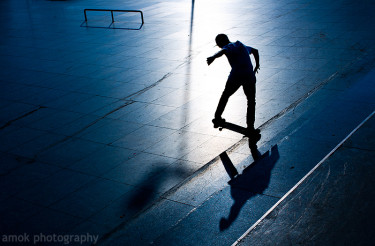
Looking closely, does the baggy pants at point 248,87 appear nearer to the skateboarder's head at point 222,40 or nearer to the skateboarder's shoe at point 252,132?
the skateboarder's shoe at point 252,132

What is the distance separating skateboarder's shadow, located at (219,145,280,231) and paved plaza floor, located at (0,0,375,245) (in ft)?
0.08

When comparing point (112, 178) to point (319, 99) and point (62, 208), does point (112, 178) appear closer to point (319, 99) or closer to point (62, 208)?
point (62, 208)

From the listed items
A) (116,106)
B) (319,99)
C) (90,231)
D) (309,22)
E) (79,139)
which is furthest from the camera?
(309,22)

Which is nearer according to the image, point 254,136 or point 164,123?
point 254,136

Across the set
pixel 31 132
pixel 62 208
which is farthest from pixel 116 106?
pixel 62 208

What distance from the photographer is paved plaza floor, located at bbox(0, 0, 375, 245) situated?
5.66 meters

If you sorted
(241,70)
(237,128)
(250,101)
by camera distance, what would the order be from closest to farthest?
(241,70)
(250,101)
(237,128)

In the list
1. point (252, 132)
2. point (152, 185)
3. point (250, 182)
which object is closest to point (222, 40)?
point (252, 132)

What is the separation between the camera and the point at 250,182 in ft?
19.9

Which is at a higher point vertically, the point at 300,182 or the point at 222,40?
the point at 222,40

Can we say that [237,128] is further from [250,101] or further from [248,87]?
[248,87]

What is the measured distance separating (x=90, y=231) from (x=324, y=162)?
11.0 feet

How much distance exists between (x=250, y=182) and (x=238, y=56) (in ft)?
7.05

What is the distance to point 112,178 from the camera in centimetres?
664
